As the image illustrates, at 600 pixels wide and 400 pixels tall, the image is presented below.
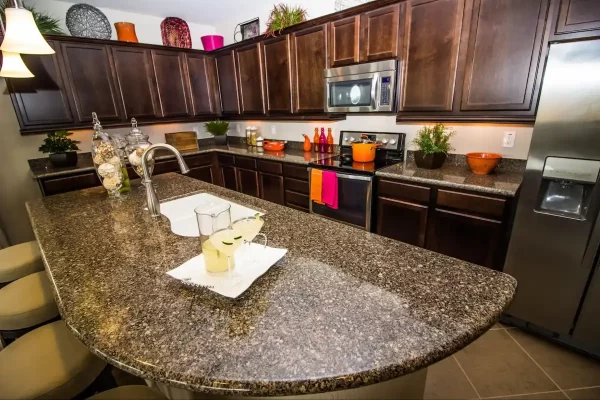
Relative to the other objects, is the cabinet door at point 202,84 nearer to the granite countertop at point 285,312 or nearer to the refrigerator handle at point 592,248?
the granite countertop at point 285,312

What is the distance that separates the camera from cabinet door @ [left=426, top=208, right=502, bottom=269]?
74.1 inches

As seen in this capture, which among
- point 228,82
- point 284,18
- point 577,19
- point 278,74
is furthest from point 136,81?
point 577,19

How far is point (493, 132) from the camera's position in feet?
7.34

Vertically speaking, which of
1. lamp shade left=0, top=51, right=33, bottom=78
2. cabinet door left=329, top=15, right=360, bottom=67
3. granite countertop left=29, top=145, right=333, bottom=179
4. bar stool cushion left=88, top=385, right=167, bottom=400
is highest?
cabinet door left=329, top=15, right=360, bottom=67

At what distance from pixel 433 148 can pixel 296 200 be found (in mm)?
1472

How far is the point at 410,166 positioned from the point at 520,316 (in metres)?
1.33

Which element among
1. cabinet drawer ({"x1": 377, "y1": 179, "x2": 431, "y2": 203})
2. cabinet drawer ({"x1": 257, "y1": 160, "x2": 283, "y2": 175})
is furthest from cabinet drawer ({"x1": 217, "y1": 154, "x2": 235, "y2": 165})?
cabinet drawer ({"x1": 377, "y1": 179, "x2": 431, "y2": 203})

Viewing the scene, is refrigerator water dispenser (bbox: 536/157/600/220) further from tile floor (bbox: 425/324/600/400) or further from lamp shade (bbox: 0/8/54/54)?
lamp shade (bbox: 0/8/54/54)

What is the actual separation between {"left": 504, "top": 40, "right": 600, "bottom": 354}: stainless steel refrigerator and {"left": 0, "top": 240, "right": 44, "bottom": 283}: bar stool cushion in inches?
110

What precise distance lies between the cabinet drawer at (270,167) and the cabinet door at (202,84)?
134 cm

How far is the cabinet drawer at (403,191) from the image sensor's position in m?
2.13

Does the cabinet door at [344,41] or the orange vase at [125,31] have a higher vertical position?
the orange vase at [125,31]

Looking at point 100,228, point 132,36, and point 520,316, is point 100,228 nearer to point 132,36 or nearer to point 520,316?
point 520,316

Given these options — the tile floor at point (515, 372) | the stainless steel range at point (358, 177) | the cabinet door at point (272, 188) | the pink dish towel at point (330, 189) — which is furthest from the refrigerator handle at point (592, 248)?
the cabinet door at point (272, 188)
